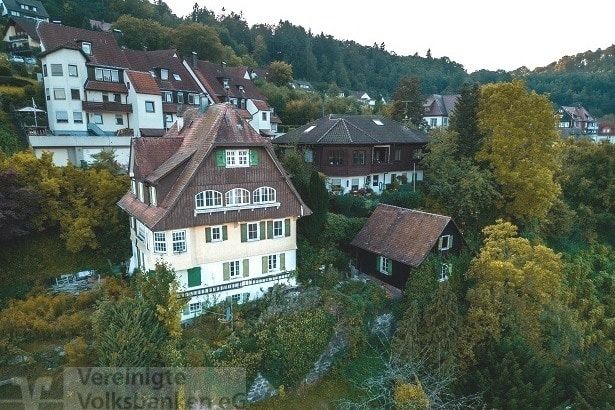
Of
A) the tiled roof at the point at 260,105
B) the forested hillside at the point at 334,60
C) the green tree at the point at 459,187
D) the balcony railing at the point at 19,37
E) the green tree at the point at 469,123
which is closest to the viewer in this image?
the green tree at the point at 459,187

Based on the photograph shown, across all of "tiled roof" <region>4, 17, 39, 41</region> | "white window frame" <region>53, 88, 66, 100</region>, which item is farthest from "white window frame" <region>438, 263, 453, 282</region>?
"tiled roof" <region>4, 17, 39, 41</region>

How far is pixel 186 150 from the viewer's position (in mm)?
24516

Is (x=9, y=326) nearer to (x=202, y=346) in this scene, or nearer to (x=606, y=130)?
(x=202, y=346)

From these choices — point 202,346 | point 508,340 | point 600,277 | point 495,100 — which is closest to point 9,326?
point 202,346

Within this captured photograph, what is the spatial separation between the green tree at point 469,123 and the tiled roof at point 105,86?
3280cm

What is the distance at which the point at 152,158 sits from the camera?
2456 centimetres

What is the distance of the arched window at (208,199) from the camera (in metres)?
22.8

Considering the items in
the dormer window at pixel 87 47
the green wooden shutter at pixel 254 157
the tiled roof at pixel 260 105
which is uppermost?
the dormer window at pixel 87 47

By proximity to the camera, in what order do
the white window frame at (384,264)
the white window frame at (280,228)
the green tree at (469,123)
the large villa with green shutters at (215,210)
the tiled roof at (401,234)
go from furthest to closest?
the green tree at (469,123), the white window frame at (384,264), the tiled roof at (401,234), the white window frame at (280,228), the large villa with green shutters at (215,210)

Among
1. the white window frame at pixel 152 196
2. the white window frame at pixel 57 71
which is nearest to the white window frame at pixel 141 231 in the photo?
the white window frame at pixel 152 196

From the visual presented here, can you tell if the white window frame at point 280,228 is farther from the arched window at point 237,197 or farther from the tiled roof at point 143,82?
the tiled roof at point 143,82

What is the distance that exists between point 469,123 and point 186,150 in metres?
23.3

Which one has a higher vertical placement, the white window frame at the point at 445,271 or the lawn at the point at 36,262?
the lawn at the point at 36,262

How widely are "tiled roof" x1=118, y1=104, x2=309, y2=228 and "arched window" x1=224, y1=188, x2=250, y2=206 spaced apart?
2424 mm
